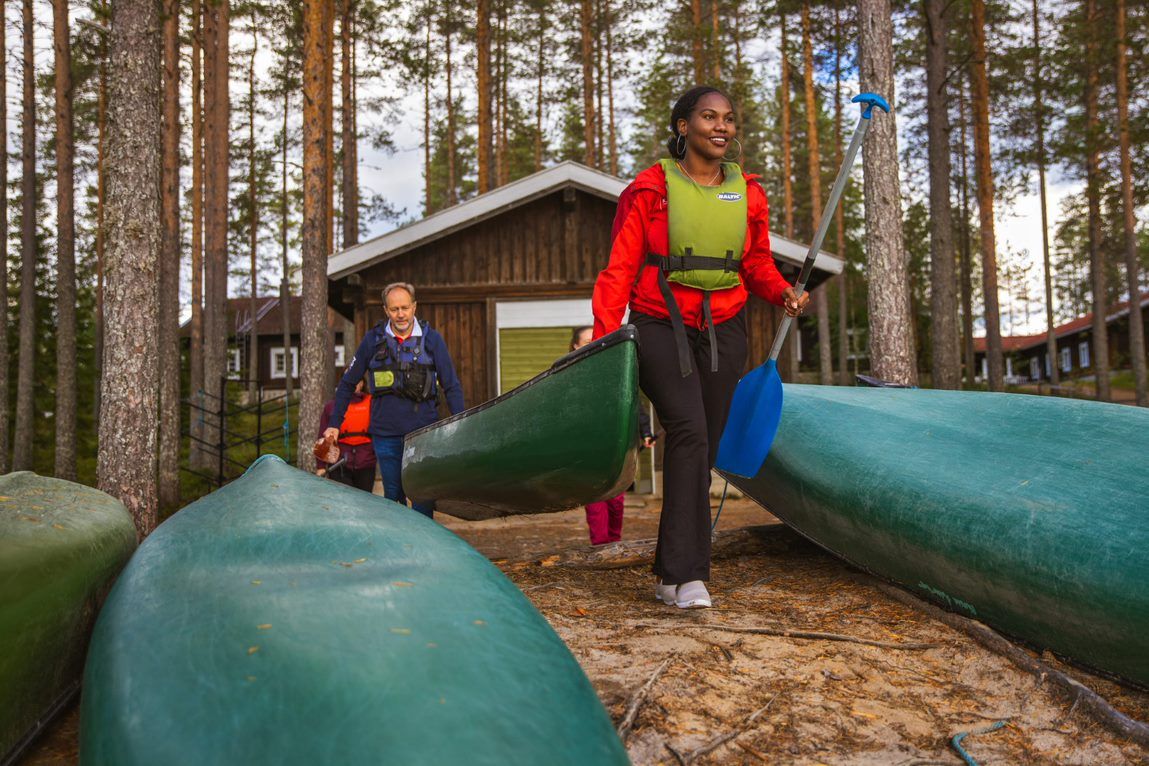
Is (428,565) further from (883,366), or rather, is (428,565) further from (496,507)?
(883,366)

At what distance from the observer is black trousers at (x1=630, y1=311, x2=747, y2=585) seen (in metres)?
3.07

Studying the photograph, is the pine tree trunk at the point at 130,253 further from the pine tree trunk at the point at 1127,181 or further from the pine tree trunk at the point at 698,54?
the pine tree trunk at the point at 1127,181

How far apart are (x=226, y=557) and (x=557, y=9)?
20.2 meters

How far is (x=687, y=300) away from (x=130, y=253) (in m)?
4.43

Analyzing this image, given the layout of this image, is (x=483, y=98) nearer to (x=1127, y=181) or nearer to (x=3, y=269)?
(x=3, y=269)

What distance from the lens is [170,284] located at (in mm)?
13805

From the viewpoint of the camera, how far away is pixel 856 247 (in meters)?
30.2

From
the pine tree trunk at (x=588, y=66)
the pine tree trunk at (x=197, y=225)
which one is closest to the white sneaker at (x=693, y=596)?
the pine tree trunk at (x=197, y=225)

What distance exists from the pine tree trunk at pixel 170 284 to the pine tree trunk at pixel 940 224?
11746mm

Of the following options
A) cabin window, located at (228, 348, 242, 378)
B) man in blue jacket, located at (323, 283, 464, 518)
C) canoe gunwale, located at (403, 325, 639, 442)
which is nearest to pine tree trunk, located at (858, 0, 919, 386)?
man in blue jacket, located at (323, 283, 464, 518)

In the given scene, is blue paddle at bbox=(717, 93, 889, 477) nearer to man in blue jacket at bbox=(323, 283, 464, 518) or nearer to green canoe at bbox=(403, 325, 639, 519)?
green canoe at bbox=(403, 325, 639, 519)

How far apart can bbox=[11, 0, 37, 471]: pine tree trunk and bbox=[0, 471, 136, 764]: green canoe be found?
12613 millimetres

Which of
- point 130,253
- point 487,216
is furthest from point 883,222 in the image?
point 130,253

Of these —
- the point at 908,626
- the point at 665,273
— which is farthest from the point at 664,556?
the point at 665,273
